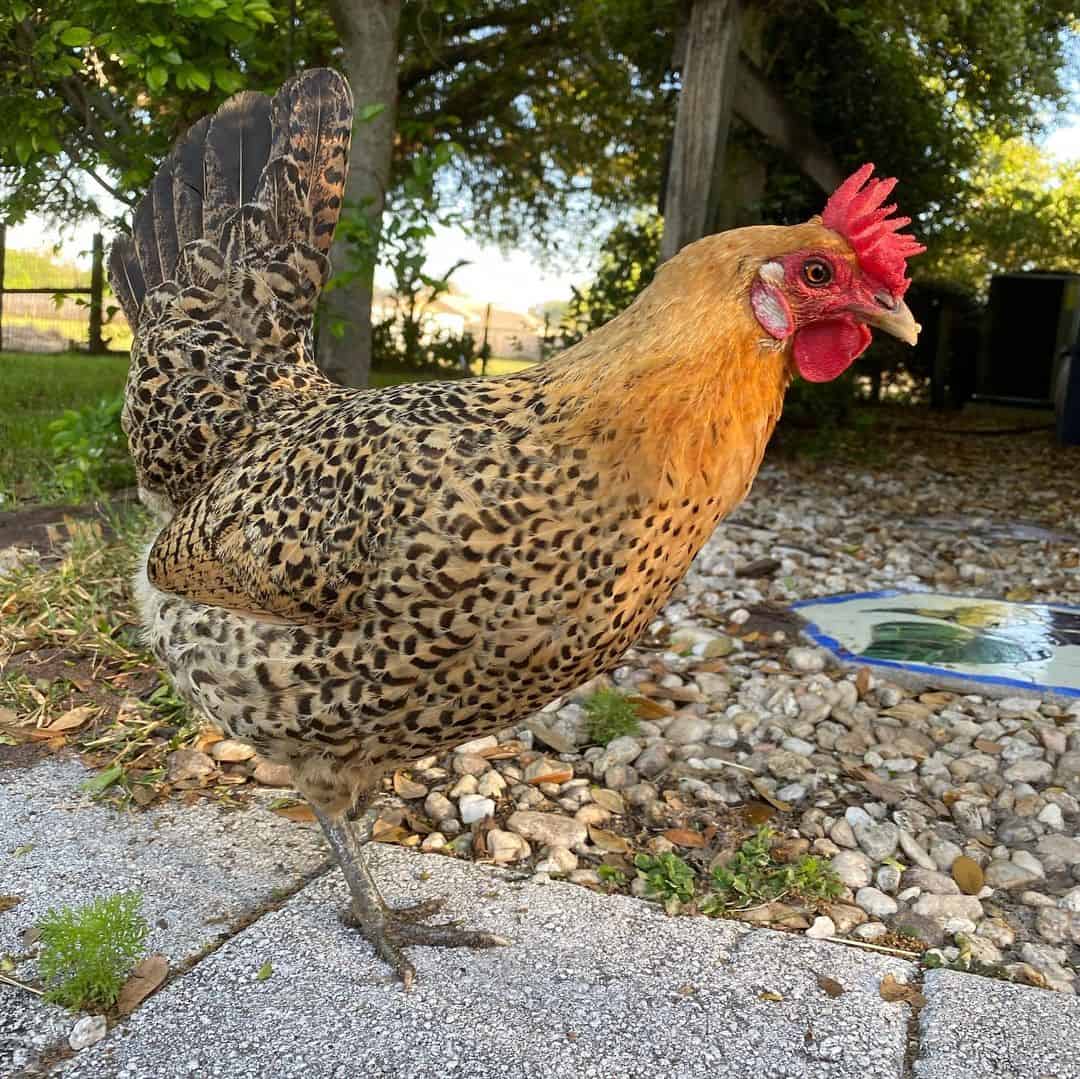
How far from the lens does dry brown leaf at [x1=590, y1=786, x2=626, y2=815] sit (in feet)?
9.66

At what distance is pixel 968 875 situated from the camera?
104 inches

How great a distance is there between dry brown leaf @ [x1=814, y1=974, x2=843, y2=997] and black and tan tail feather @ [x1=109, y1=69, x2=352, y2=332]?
2.21 metres

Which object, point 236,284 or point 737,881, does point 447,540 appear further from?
point 236,284

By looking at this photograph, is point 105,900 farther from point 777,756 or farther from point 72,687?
point 777,756

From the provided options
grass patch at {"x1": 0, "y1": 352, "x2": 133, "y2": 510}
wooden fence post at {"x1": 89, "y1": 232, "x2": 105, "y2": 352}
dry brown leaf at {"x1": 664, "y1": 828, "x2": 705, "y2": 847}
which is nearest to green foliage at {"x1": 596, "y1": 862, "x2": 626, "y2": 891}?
dry brown leaf at {"x1": 664, "y1": 828, "x2": 705, "y2": 847}

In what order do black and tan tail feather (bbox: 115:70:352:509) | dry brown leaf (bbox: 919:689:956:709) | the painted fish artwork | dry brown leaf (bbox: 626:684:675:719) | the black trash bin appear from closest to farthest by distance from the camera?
black and tan tail feather (bbox: 115:70:352:509)
dry brown leaf (bbox: 626:684:675:719)
dry brown leaf (bbox: 919:689:956:709)
the painted fish artwork
the black trash bin

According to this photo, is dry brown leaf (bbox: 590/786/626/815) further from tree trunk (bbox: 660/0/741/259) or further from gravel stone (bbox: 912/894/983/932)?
tree trunk (bbox: 660/0/741/259)

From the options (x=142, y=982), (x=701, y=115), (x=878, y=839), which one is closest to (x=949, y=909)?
(x=878, y=839)

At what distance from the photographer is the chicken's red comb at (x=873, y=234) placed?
1920mm

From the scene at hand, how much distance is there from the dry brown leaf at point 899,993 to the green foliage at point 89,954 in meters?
1.54

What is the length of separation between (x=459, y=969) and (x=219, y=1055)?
1.73 feet

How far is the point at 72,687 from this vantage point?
351 centimetres

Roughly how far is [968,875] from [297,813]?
1.76 m

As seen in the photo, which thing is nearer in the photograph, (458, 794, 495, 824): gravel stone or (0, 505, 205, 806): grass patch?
(458, 794, 495, 824): gravel stone
